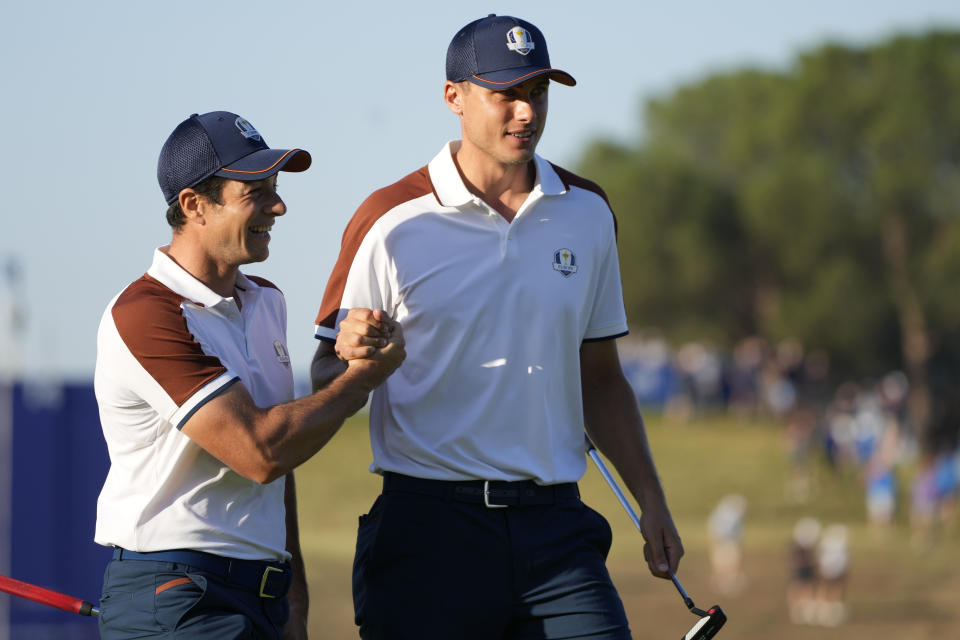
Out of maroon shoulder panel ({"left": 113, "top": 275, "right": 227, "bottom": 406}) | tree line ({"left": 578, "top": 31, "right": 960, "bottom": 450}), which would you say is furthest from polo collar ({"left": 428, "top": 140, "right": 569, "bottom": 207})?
tree line ({"left": 578, "top": 31, "right": 960, "bottom": 450})

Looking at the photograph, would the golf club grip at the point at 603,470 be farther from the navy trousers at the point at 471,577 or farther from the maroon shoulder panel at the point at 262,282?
the maroon shoulder panel at the point at 262,282

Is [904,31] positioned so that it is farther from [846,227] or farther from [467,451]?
[467,451]

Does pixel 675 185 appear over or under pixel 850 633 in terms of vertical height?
over

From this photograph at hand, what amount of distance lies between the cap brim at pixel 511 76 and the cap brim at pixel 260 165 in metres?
0.66

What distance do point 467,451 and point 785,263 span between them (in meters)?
43.7

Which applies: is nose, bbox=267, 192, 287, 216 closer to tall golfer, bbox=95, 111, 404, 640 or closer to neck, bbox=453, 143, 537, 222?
tall golfer, bbox=95, 111, 404, 640

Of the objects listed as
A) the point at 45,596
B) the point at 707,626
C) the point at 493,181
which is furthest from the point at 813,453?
the point at 45,596

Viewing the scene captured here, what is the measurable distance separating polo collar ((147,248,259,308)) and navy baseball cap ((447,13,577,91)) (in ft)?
3.48

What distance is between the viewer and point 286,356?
3768 mm

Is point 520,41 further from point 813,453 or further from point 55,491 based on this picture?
point 813,453

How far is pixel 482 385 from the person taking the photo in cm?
389

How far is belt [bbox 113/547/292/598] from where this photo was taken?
335 cm

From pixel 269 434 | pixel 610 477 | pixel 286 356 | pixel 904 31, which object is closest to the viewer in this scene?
pixel 269 434

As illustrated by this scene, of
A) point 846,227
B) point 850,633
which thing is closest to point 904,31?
point 846,227
